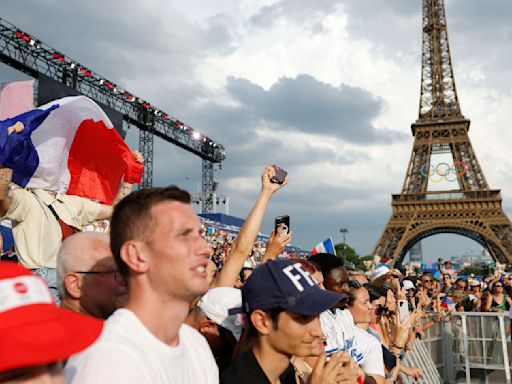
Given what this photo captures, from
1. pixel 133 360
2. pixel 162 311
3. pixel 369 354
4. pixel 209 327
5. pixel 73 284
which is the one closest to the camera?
pixel 133 360

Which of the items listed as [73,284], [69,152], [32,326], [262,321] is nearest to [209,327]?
[262,321]

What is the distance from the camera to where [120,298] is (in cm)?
214

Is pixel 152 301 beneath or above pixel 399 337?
above

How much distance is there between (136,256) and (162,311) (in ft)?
0.67

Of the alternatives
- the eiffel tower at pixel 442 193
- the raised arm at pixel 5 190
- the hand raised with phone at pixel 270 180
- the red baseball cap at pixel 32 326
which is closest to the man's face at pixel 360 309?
the hand raised with phone at pixel 270 180

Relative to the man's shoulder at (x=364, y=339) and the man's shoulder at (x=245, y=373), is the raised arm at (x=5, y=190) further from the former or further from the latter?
the man's shoulder at (x=364, y=339)

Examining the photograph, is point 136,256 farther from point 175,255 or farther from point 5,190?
point 5,190

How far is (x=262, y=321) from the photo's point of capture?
231cm

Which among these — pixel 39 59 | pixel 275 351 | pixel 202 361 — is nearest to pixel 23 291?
pixel 202 361

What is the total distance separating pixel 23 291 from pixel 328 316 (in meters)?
2.53

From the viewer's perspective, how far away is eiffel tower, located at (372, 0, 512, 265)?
127ft

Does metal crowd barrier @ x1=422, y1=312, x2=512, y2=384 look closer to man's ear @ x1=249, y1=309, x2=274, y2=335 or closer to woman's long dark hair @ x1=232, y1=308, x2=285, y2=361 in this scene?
woman's long dark hair @ x1=232, y1=308, x2=285, y2=361

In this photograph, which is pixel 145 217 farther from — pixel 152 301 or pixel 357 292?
pixel 357 292

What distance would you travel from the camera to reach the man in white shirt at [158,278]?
1.66 meters
